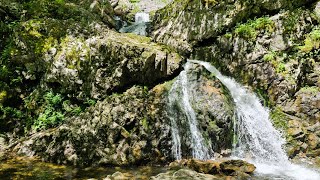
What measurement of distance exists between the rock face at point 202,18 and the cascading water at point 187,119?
2.60m

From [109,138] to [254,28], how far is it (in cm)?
→ 733

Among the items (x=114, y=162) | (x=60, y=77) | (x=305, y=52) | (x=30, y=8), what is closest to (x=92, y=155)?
(x=114, y=162)

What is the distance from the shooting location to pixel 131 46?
1150cm

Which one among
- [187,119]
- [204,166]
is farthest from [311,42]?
[204,166]

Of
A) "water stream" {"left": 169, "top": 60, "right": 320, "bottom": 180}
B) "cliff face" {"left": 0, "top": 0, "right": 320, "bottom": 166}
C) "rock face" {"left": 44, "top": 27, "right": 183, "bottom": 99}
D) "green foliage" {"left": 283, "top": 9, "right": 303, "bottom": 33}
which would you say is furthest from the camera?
"green foliage" {"left": 283, "top": 9, "right": 303, "bottom": 33}

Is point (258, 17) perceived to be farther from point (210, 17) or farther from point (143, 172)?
point (143, 172)

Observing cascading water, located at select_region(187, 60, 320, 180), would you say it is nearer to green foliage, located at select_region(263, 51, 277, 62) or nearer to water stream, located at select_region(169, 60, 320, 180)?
water stream, located at select_region(169, 60, 320, 180)

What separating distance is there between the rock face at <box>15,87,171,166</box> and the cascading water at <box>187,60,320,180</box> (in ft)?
8.58

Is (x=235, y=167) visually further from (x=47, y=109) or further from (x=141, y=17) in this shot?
(x=141, y=17)

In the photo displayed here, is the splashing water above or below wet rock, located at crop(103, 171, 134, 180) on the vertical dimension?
above

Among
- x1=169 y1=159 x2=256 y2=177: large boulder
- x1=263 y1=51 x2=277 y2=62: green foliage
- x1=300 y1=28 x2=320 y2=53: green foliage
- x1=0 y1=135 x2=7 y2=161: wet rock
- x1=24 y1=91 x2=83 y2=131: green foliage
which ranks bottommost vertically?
x1=169 y1=159 x2=256 y2=177: large boulder

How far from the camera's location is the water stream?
31.2 feet

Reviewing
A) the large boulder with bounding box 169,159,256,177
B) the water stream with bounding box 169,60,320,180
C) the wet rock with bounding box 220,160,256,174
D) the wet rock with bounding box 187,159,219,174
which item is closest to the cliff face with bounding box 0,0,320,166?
the water stream with bounding box 169,60,320,180

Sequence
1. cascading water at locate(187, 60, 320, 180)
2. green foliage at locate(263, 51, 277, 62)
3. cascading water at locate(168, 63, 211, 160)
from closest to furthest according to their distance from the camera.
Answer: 1. cascading water at locate(187, 60, 320, 180)
2. cascading water at locate(168, 63, 211, 160)
3. green foliage at locate(263, 51, 277, 62)
